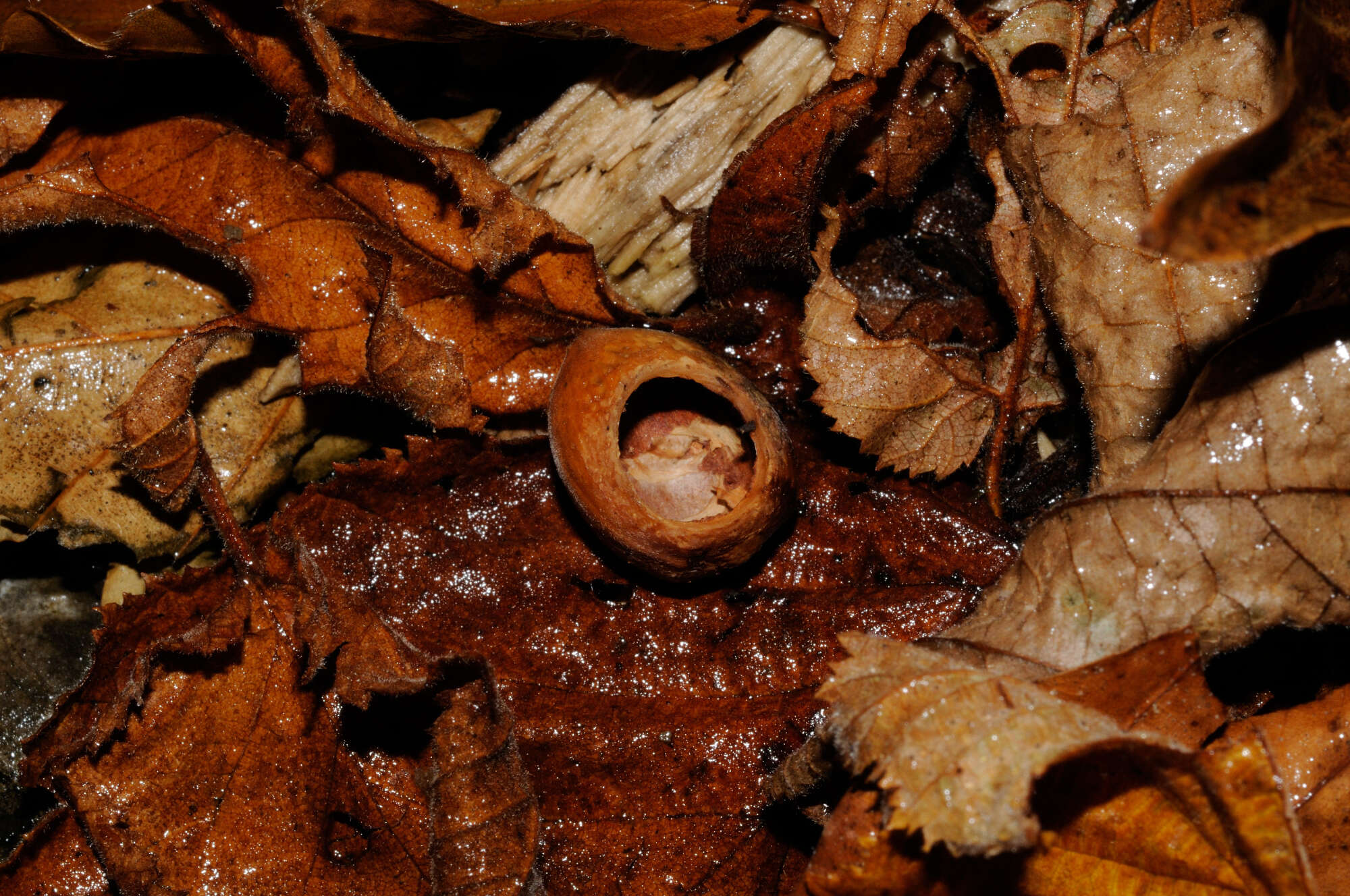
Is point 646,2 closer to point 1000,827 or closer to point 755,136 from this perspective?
point 755,136

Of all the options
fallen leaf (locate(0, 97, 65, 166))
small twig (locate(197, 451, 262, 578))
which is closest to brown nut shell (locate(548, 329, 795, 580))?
small twig (locate(197, 451, 262, 578))

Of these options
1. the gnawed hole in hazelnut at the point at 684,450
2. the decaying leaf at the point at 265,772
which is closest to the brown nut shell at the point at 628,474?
the gnawed hole in hazelnut at the point at 684,450

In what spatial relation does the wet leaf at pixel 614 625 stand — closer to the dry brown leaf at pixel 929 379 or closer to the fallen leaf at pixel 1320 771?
the dry brown leaf at pixel 929 379

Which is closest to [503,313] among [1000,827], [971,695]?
[971,695]

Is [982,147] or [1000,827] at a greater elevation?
[982,147]

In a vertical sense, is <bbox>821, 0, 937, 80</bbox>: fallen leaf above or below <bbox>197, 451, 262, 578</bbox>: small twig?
above

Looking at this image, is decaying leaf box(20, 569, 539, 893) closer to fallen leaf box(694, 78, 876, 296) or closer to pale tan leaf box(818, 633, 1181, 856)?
pale tan leaf box(818, 633, 1181, 856)
